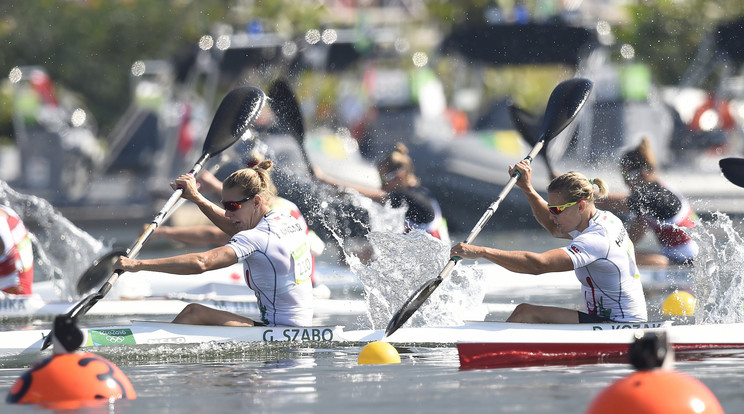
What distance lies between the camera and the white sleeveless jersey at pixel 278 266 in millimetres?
7822

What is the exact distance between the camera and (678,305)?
10.3m

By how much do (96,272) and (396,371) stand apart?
475cm

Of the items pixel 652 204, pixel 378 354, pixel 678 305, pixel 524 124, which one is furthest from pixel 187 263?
pixel 524 124

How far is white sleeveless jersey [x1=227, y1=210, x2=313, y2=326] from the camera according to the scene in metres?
7.82

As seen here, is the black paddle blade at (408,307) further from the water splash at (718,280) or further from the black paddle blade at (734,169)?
the black paddle blade at (734,169)

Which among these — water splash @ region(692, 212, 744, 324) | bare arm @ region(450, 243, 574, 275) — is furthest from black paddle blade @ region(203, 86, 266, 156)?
water splash @ region(692, 212, 744, 324)

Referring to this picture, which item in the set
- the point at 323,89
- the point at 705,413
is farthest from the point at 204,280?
the point at 323,89

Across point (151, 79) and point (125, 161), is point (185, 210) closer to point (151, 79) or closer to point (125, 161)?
point (125, 161)

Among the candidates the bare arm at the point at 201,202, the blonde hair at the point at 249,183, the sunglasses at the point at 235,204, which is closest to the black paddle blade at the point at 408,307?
the blonde hair at the point at 249,183

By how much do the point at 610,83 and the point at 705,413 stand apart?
59.0 ft

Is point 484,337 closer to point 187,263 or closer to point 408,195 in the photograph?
point 187,263

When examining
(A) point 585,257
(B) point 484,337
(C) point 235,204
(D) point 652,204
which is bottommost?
(B) point 484,337

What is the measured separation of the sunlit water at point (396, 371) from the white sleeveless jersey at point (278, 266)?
246 millimetres

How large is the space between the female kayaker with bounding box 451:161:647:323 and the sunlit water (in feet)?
2.19
